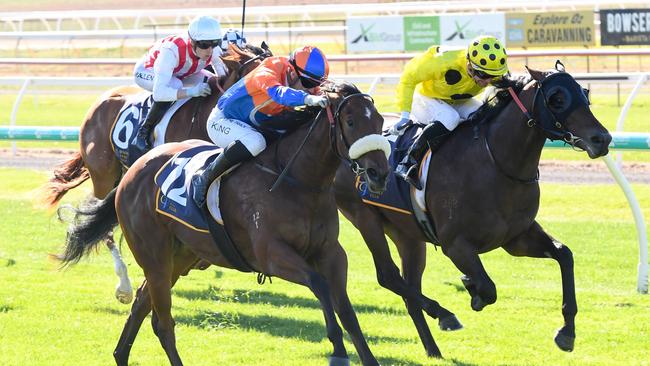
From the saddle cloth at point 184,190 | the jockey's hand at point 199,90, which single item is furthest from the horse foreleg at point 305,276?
the jockey's hand at point 199,90

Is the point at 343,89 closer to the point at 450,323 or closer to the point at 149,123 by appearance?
the point at 450,323

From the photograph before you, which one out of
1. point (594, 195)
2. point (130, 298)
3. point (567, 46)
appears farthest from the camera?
point (567, 46)

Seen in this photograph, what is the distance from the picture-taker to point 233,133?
19.3ft

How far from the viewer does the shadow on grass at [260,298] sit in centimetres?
782

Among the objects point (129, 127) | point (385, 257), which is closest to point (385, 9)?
point (129, 127)

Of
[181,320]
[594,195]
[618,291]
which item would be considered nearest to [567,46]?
[594,195]

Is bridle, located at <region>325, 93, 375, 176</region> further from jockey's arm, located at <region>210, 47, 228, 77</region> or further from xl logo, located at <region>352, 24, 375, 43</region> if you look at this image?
xl logo, located at <region>352, 24, 375, 43</region>

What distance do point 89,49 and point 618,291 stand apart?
89.4ft

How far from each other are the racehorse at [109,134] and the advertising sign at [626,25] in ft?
54.8

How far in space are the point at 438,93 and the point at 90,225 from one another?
2.20 metres

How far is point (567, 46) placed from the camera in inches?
995

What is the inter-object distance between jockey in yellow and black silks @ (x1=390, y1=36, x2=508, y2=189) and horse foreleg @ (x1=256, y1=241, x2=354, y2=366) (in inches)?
56.5

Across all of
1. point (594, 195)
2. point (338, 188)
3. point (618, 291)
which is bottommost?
point (594, 195)

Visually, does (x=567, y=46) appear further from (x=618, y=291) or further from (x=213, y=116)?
(x=213, y=116)
